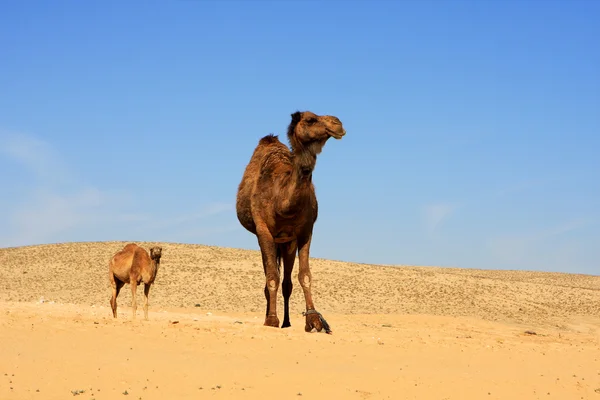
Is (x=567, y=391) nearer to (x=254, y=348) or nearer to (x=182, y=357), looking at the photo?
(x=254, y=348)

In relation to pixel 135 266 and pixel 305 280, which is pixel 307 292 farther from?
pixel 135 266

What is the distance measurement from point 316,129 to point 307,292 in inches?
135

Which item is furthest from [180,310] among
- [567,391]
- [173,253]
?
[567,391]

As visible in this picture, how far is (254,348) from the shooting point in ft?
42.1

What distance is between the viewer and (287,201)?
14.3 m

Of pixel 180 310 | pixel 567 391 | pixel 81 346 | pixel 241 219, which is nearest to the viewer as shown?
pixel 567 391

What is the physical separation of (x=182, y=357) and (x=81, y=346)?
188cm

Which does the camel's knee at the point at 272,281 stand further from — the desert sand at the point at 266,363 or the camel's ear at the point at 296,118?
the camel's ear at the point at 296,118

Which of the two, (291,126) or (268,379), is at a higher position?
(291,126)

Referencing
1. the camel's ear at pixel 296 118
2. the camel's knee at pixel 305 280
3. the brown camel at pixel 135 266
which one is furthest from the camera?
the brown camel at pixel 135 266

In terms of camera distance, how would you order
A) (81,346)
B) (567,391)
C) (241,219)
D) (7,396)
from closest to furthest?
(7,396)
(567,391)
(81,346)
(241,219)

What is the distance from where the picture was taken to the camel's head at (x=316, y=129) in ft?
44.3

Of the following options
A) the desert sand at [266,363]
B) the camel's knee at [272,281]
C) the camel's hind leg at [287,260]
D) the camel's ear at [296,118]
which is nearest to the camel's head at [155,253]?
the desert sand at [266,363]

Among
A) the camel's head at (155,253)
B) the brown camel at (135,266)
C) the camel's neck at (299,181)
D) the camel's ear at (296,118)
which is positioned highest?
the camel's ear at (296,118)
